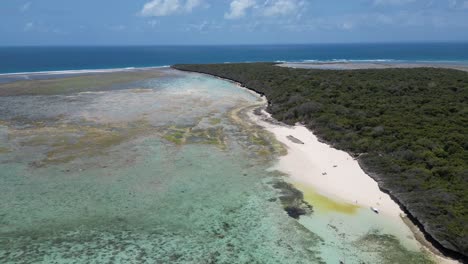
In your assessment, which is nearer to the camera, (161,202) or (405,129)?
(161,202)

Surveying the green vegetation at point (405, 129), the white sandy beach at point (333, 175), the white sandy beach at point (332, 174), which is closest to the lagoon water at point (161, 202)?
the white sandy beach at point (333, 175)

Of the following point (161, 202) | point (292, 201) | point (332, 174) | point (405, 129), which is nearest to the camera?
point (161, 202)

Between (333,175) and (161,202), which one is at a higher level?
(333,175)

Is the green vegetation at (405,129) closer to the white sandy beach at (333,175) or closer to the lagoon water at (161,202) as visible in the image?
the white sandy beach at (333,175)

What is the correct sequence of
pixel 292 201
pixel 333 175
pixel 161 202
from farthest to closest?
pixel 333 175 → pixel 292 201 → pixel 161 202

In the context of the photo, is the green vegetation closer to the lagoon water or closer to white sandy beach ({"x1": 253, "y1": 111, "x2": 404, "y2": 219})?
white sandy beach ({"x1": 253, "y1": 111, "x2": 404, "y2": 219})

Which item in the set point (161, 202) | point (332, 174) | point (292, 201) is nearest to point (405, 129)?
point (332, 174)

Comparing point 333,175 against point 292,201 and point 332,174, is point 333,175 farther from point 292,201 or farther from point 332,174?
point 292,201

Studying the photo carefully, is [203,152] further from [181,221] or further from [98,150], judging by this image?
[181,221]

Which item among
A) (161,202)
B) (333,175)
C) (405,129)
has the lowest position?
(161,202)
